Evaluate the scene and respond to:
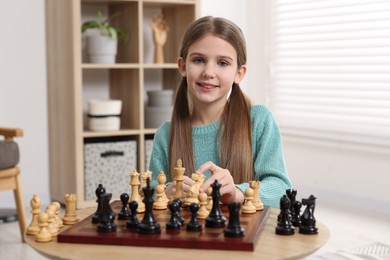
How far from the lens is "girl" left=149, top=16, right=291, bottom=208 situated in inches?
69.8

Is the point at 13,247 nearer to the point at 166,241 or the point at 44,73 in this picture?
the point at 44,73

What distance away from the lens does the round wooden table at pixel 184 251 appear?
115 cm

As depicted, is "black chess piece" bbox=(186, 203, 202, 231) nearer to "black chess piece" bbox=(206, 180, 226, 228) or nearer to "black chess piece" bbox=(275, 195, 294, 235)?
"black chess piece" bbox=(206, 180, 226, 228)

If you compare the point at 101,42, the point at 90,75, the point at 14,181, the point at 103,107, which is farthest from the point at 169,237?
the point at 90,75

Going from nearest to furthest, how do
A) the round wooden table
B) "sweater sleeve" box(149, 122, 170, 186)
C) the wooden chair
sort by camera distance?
the round wooden table, "sweater sleeve" box(149, 122, 170, 186), the wooden chair

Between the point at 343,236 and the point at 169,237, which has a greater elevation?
the point at 169,237

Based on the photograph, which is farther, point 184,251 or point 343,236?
point 343,236

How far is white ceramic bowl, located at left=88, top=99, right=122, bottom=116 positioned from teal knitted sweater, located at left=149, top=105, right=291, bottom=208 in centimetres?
202

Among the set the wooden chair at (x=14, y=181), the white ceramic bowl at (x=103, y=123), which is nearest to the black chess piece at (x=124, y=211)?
the wooden chair at (x=14, y=181)

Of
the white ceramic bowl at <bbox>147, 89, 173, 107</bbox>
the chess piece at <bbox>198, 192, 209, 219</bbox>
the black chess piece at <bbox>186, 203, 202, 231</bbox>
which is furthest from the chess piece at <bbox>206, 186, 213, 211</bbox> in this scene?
the white ceramic bowl at <bbox>147, 89, 173, 107</bbox>

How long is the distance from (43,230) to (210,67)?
697mm

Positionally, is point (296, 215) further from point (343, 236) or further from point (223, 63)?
point (343, 236)

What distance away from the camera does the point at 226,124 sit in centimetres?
189

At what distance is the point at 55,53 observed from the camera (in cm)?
402
